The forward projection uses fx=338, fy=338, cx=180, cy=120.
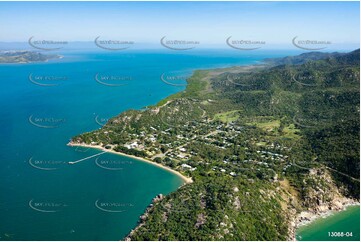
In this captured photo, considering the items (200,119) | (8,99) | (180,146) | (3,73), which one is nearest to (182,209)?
(180,146)

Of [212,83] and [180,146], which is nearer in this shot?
[180,146]

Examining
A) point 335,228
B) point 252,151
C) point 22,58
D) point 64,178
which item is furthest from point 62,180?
point 22,58

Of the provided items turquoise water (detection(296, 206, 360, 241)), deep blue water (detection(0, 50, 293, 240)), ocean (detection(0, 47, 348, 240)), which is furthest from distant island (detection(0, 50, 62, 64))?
turquoise water (detection(296, 206, 360, 241))

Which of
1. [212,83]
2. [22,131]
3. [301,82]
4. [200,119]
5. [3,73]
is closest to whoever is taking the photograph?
[22,131]

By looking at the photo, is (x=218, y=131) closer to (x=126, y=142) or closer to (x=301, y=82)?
(x=126, y=142)

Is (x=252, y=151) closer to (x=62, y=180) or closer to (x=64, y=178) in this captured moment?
(x=64, y=178)

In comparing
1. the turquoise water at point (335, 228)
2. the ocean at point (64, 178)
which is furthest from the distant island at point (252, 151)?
the ocean at point (64, 178)
